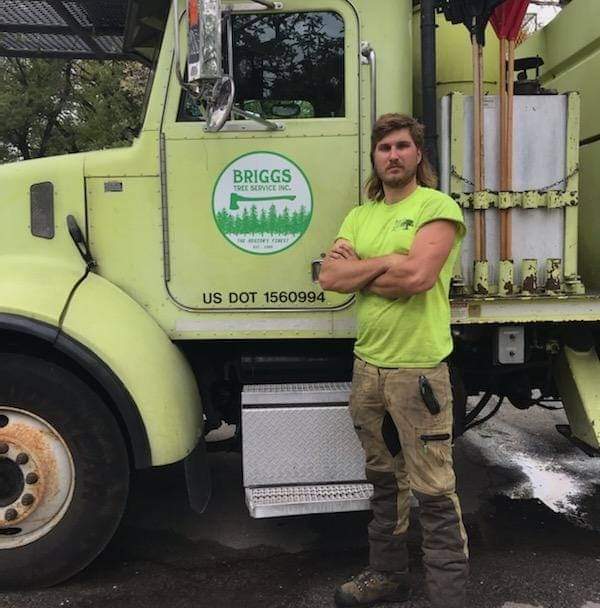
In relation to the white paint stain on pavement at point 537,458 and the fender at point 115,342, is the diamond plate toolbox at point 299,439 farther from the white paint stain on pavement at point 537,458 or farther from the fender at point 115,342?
the white paint stain on pavement at point 537,458

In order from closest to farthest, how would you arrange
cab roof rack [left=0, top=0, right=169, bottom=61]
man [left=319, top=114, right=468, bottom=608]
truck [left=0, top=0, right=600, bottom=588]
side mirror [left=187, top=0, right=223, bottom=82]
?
side mirror [left=187, top=0, right=223, bottom=82], man [left=319, top=114, right=468, bottom=608], truck [left=0, top=0, right=600, bottom=588], cab roof rack [left=0, top=0, right=169, bottom=61]

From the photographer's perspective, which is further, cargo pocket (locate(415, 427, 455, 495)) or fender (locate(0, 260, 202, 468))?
fender (locate(0, 260, 202, 468))

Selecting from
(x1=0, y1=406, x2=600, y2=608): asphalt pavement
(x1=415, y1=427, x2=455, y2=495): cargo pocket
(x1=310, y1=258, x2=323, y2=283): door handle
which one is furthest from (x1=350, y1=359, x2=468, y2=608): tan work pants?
(x1=310, y1=258, x2=323, y2=283): door handle

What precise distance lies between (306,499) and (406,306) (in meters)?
1.04

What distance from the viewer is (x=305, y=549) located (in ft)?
11.1

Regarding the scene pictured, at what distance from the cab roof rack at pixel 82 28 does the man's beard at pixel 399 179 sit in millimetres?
1474

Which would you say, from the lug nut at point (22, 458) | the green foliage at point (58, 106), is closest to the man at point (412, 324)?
the lug nut at point (22, 458)

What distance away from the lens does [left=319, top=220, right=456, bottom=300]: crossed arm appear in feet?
7.84

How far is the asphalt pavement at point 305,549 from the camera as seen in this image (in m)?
2.93

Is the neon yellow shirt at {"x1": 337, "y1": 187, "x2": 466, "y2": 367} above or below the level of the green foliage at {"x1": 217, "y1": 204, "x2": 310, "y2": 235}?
below

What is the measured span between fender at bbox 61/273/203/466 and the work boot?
0.92 m

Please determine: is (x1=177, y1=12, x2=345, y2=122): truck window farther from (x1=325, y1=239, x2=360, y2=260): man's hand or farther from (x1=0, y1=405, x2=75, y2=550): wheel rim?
(x1=0, y1=405, x2=75, y2=550): wheel rim

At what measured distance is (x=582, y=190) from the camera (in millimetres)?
3449

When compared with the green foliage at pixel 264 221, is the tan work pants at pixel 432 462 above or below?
below
